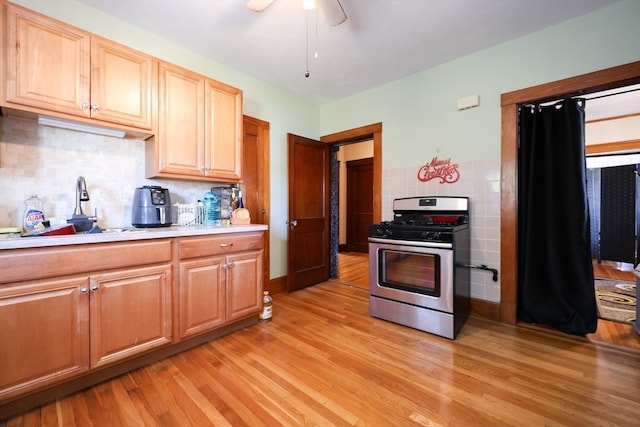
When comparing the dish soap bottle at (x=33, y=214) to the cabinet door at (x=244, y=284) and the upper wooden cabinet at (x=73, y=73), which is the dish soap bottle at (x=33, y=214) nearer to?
the upper wooden cabinet at (x=73, y=73)

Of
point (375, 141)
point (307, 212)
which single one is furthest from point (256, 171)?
point (375, 141)

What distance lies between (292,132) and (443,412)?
323 centimetres

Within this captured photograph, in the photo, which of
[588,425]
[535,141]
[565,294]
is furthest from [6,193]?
[565,294]

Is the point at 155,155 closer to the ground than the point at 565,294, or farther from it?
farther from it

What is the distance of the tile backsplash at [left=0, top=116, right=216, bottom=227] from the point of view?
5.67 feet

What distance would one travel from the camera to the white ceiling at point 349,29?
198 centimetres

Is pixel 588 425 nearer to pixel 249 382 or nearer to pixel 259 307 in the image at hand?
pixel 249 382

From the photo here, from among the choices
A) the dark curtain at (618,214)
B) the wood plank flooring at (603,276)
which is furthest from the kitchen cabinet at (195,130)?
the dark curtain at (618,214)

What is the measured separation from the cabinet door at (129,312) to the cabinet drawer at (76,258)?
0.07 m

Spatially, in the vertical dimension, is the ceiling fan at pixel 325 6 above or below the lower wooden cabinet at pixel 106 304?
above

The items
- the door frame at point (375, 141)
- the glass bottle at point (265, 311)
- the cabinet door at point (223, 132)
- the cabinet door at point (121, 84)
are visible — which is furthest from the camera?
the door frame at point (375, 141)

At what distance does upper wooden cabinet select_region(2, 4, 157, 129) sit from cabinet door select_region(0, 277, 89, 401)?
111 centimetres

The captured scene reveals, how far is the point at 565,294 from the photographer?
2.24 m

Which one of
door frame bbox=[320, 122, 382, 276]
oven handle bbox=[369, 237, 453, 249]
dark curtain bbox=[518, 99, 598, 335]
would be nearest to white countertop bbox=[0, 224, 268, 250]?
oven handle bbox=[369, 237, 453, 249]
